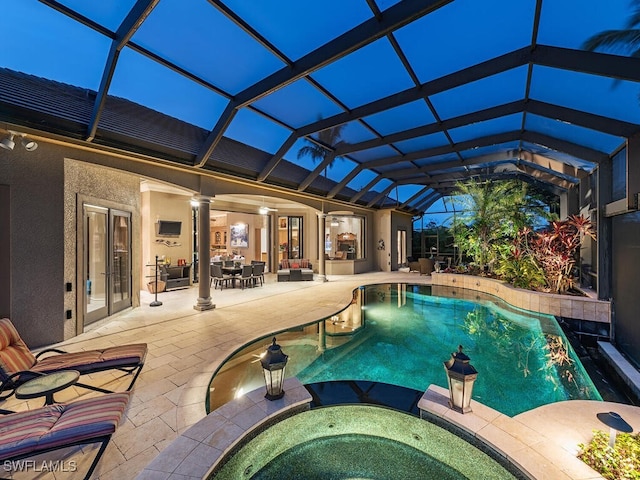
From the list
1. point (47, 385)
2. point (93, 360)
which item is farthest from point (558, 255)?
point (47, 385)

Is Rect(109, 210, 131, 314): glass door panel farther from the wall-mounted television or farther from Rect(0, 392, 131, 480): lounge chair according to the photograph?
Rect(0, 392, 131, 480): lounge chair

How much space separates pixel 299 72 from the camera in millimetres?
3994

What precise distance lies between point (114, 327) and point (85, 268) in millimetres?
1275

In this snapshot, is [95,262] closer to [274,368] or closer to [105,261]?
[105,261]

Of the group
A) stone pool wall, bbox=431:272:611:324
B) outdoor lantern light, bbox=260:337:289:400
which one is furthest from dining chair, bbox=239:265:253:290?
outdoor lantern light, bbox=260:337:289:400

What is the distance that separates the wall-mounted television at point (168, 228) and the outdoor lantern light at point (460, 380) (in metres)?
9.54

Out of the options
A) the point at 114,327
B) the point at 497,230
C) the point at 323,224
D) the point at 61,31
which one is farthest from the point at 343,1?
the point at 497,230

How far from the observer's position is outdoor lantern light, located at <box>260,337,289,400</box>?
2.44 m

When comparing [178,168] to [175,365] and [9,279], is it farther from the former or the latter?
[175,365]

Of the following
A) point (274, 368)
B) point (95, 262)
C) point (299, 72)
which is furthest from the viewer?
point (95, 262)

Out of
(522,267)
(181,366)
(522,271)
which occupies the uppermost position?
(522,267)

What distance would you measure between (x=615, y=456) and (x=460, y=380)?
1.02m

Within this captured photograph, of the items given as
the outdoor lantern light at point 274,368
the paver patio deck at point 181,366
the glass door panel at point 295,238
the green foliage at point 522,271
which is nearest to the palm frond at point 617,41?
the paver patio deck at point 181,366

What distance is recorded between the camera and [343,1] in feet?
10.1
